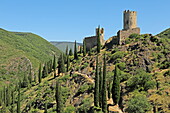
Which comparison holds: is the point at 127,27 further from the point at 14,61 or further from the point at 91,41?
the point at 14,61

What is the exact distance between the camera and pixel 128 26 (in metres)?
75.6

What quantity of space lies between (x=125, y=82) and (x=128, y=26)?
81.1ft

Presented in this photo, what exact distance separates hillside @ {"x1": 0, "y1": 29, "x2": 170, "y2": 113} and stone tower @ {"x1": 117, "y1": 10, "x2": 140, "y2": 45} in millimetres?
1498

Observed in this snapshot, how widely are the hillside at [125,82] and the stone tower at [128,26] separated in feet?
4.91

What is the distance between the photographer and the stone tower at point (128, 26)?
2946 inches

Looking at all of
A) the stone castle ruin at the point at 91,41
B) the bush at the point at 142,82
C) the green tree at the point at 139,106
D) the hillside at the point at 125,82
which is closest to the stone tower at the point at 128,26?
the hillside at the point at 125,82

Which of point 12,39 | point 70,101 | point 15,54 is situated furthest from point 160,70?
point 12,39

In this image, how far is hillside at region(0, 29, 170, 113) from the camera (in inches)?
1895

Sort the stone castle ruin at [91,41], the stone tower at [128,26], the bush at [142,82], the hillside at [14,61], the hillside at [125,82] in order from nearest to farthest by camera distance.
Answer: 1. the hillside at [125,82]
2. the bush at [142,82]
3. the stone tower at [128,26]
4. the stone castle ruin at [91,41]
5. the hillside at [14,61]

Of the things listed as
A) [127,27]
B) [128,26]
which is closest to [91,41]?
[127,27]

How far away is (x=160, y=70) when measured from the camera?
58.7 metres

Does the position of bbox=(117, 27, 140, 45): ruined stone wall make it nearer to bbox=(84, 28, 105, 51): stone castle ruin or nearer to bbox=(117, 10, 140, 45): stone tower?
bbox=(117, 10, 140, 45): stone tower

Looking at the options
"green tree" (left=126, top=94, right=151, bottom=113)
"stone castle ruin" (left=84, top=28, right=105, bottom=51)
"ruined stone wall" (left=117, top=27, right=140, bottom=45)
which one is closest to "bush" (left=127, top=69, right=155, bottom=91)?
"green tree" (left=126, top=94, right=151, bottom=113)

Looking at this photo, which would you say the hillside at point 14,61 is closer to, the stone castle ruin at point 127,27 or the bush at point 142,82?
the stone castle ruin at point 127,27
